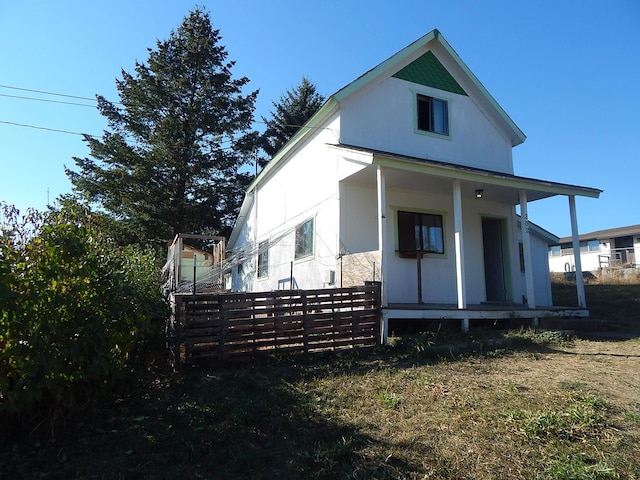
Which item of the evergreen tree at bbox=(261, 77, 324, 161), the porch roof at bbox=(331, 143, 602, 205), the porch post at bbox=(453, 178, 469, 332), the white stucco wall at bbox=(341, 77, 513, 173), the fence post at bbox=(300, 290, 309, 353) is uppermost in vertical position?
the evergreen tree at bbox=(261, 77, 324, 161)

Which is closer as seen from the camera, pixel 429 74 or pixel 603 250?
pixel 429 74

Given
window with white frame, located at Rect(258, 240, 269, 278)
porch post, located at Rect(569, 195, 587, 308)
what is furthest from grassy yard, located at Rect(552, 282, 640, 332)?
window with white frame, located at Rect(258, 240, 269, 278)

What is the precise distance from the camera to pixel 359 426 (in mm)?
4328

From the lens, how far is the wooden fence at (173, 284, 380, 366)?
6.43 m

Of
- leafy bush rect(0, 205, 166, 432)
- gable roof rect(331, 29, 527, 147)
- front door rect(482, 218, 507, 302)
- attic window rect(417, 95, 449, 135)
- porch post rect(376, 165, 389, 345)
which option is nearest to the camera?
leafy bush rect(0, 205, 166, 432)

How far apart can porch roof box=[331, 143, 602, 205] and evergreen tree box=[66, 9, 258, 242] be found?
17.8 m

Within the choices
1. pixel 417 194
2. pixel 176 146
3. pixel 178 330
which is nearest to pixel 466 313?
pixel 417 194

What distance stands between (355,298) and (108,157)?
23.0 meters

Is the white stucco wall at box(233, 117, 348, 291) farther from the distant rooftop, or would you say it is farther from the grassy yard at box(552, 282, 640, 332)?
the distant rooftop

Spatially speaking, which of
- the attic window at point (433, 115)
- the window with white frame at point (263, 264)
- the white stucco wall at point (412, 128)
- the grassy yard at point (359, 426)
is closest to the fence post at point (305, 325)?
the grassy yard at point (359, 426)

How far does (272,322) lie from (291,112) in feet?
93.8

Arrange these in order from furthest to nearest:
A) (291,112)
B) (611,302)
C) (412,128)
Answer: (291,112) → (611,302) → (412,128)

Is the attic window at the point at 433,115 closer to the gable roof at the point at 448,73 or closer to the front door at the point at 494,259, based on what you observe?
the gable roof at the point at 448,73

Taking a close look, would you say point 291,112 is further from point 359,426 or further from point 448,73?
point 359,426
